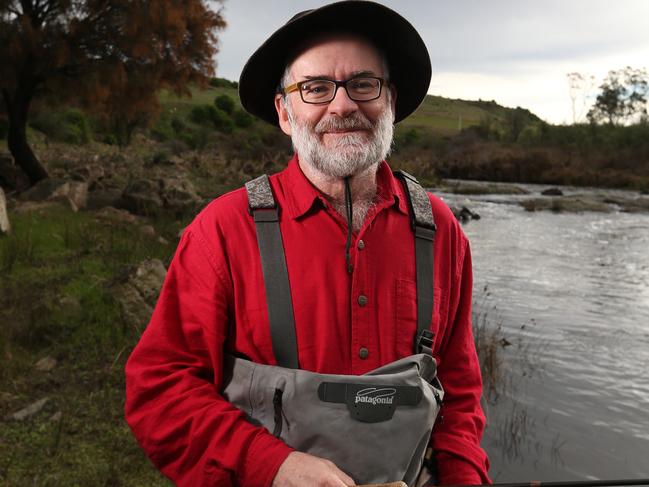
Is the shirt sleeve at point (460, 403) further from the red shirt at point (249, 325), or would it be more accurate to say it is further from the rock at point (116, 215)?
the rock at point (116, 215)

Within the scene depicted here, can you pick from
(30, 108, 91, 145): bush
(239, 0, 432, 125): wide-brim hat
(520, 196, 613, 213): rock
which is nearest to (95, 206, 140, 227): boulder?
(239, 0, 432, 125): wide-brim hat

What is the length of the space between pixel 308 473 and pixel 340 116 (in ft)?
3.67

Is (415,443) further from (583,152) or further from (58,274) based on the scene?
(583,152)

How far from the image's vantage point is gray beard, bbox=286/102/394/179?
6.88 ft


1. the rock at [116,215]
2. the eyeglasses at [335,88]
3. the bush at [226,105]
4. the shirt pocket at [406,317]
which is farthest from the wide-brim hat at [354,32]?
the bush at [226,105]

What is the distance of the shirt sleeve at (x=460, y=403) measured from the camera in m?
2.06

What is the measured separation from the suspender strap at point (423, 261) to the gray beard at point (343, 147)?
21cm

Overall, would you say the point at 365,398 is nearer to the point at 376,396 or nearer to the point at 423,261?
the point at 376,396

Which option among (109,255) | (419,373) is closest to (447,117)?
(109,255)

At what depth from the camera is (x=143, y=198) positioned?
39.2 ft

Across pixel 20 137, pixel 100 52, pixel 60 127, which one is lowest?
pixel 20 137

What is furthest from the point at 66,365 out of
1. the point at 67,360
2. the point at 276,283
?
the point at 276,283

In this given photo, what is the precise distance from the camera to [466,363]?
2.21 meters

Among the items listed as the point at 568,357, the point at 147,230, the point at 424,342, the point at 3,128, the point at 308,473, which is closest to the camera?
the point at 308,473
